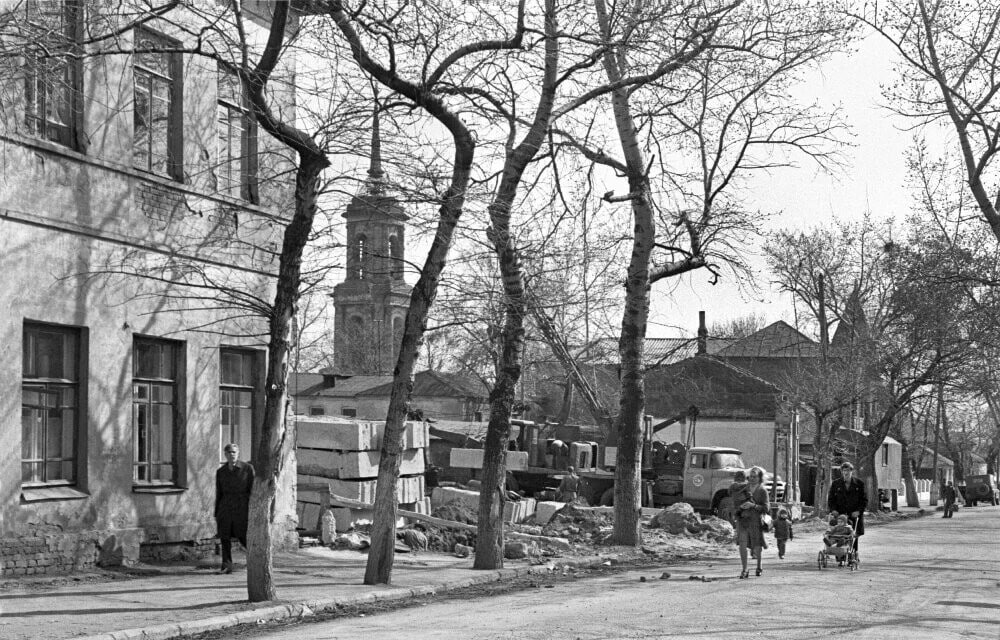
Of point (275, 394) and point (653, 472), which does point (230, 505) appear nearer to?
point (275, 394)

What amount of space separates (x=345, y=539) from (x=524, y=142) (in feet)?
22.8

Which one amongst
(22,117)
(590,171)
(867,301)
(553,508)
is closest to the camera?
(22,117)

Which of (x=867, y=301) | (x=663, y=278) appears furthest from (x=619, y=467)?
(x=867, y=301)

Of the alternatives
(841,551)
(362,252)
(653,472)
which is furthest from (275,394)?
(653,472)

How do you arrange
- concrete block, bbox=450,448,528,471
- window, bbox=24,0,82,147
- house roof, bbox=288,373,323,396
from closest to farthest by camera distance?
window, bbox=24,0,82,147 → concrete block, bbox=450,448,528,471 → house roof, bbox=288,373,323,396

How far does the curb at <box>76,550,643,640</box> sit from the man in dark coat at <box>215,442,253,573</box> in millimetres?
2503

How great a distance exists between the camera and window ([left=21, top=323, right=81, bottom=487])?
49.4ft

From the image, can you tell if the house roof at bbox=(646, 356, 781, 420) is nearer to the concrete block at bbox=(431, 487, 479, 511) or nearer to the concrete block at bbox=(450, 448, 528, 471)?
the concrete block at bbox=(450, 448, 528, 471)

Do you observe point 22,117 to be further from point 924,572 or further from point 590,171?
point 924,572

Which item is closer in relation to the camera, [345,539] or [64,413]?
[64,413]

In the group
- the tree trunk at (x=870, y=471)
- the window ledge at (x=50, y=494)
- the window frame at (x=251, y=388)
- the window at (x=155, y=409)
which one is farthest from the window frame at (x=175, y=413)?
the tree trunk at (x=870, y=471)

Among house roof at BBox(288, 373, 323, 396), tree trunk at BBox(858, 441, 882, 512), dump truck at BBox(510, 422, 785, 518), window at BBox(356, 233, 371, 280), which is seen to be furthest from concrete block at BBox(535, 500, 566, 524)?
house roof at BBox(288, 373, 323, 396)

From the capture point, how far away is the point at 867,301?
5575 centimetres

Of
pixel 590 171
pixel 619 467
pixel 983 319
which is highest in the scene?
pixel 590 171
